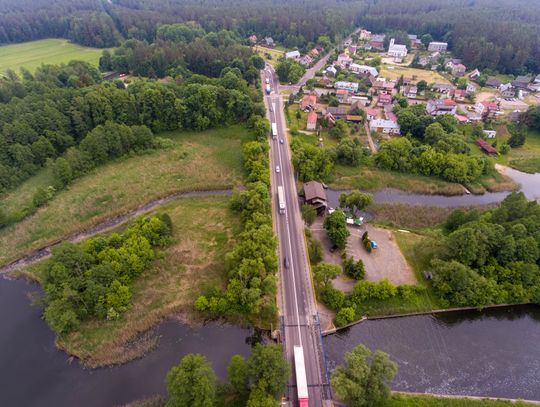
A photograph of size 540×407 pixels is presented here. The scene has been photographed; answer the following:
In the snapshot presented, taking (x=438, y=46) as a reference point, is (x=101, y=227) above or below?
below

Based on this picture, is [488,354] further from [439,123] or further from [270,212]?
[439,123]

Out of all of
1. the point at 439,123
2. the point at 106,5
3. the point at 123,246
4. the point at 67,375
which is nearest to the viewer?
the point at 67,375

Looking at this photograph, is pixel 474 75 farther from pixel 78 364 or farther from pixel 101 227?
pixel 78 364

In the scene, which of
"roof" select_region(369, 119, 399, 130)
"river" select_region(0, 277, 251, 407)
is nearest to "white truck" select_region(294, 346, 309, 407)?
"river" select_region(0, 277, 251, 407)

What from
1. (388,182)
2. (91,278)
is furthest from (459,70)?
(91,278)

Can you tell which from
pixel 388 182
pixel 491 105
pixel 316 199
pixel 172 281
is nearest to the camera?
pixel 172 281

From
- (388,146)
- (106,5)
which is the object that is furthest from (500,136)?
(106,5)
